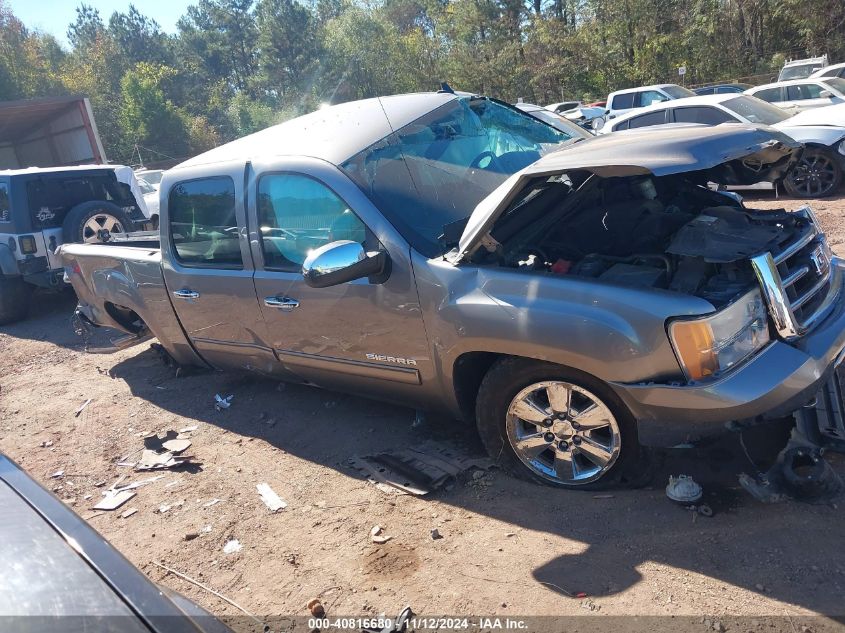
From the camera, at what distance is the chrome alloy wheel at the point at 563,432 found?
3.03 meters

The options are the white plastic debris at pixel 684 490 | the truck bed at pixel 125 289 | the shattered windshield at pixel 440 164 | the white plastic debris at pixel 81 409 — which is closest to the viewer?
the white plastic debris at pixel 684 490

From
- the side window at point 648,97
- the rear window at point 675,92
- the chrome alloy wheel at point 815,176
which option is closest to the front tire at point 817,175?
the chrome alloy wheel at point 815,176

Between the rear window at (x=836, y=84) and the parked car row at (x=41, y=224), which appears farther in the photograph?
the rear window at (x=836, y=84)

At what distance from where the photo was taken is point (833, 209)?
8.07 meters

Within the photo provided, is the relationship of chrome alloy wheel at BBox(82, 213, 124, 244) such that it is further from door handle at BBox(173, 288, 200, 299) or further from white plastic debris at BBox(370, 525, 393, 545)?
white plastic debris at BBox(370, 525, 393, 545)

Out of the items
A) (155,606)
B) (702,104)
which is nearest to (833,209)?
(702,104)

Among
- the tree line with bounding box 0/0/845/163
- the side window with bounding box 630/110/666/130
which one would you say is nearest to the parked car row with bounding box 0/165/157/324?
the side window with bounding box 630/110/666/130

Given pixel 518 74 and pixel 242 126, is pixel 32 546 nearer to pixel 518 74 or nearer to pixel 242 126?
pixel 518 74

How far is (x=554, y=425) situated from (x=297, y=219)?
72.4 inches

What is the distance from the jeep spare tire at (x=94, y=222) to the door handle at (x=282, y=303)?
5451 mm

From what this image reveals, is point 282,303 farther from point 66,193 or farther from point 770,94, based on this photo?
point 770,94

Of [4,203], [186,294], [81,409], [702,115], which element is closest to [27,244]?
[4,203]

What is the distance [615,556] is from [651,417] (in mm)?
595

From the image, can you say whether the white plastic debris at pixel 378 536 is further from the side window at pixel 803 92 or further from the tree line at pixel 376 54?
the tree line at pixel 376 54
